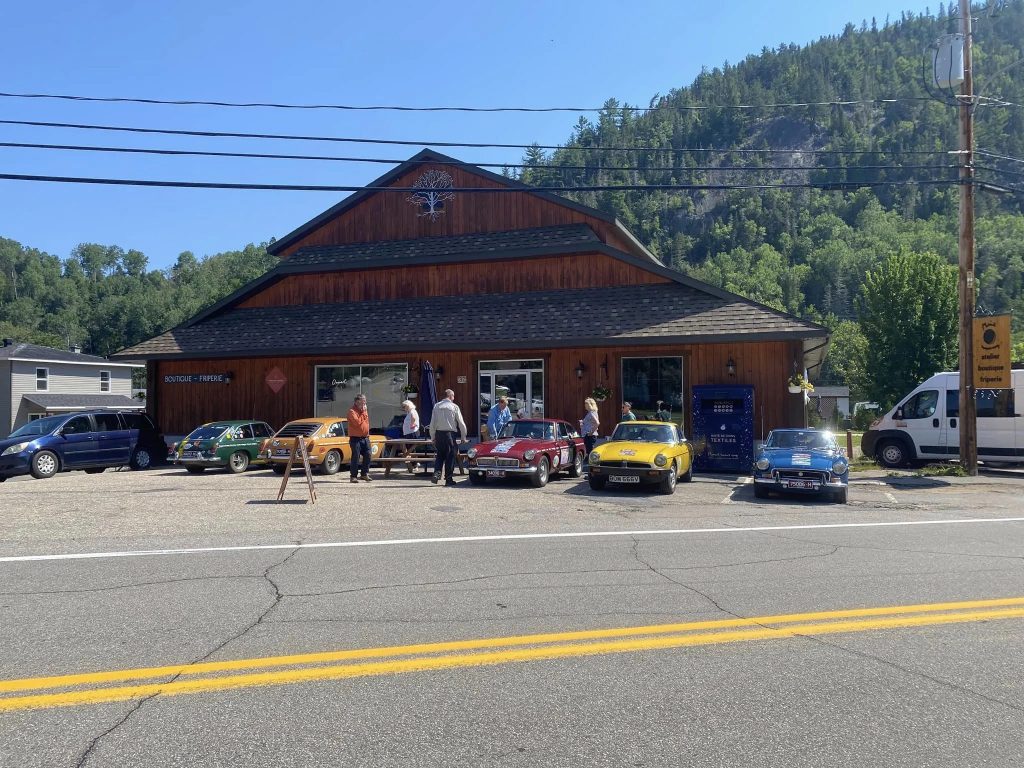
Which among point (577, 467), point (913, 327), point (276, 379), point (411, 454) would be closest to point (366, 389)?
point (276, 379)

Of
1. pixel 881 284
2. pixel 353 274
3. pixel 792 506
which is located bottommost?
pixel 792 506

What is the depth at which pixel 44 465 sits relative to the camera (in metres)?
18.8

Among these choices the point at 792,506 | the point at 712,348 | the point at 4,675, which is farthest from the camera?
the point at 712,348

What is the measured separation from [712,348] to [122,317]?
3695 inches

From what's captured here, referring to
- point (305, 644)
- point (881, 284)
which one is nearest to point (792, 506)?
point (305, 644)

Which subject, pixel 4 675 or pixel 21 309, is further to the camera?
pixel 21 309

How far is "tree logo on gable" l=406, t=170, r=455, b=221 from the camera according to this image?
82.3 ft

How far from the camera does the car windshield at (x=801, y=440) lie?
46.7 ft

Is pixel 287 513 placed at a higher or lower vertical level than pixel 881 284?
lower

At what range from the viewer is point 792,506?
510 inches

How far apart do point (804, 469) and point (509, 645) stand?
9.93 m

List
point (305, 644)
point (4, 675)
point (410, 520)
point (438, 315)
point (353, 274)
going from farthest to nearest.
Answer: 1. point (353, 274)
2. point (438, 315)
3. point (410, 520)
4. point (305, 644)
5. point (4, 675)

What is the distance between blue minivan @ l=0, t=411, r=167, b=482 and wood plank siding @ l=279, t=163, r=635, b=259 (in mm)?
8982

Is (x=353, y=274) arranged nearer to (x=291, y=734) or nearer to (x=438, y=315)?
(x=438, y=315)
